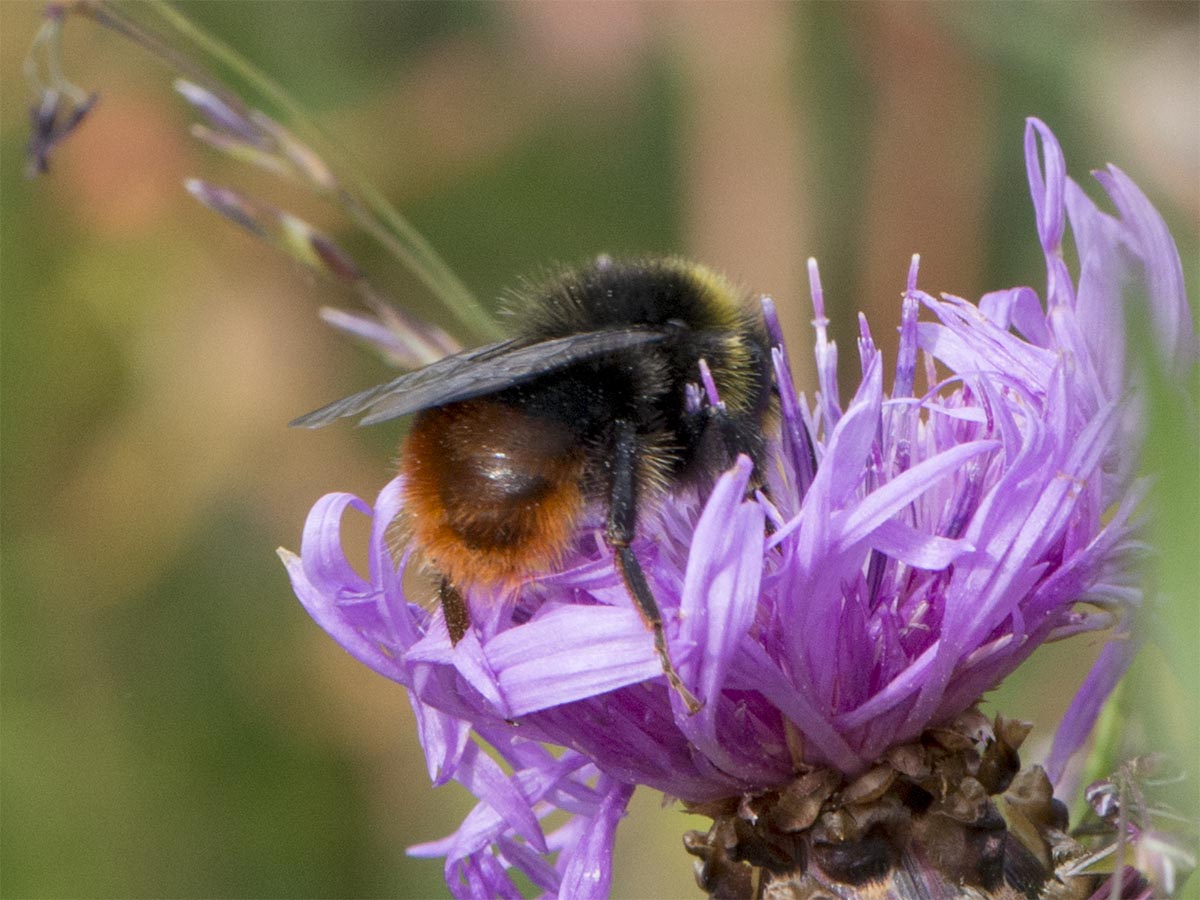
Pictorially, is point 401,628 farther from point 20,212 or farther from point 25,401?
point 20,212

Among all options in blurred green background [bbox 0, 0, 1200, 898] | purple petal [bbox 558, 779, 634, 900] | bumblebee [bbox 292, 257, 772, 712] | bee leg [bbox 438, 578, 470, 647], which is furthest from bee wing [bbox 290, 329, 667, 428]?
blurred green background [bbox 0, 0, 1200, 898]

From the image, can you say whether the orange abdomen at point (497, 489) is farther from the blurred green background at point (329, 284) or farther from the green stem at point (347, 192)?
the blurred green background at point (329, 284)

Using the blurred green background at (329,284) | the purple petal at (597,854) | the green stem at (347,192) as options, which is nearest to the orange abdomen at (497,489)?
the purple petal at (597,854)

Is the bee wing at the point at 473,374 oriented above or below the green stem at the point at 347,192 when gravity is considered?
below

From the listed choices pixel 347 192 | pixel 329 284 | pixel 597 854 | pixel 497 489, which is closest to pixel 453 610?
pixel 497 489

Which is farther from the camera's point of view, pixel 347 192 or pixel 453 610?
pixel 347 192

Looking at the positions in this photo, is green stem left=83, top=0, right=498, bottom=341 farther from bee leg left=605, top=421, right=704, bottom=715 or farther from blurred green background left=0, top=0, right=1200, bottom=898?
blurred green background left=0, top=0, right=1200, bottom=898

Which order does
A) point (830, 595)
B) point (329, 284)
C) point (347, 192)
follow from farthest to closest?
1. point (329, 284)
2. point (347, 192)
3. point (830, 595)

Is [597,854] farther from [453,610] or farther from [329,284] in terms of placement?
[329,284]

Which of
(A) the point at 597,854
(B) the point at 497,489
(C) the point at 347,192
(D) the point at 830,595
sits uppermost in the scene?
(C) the point at 347,192
